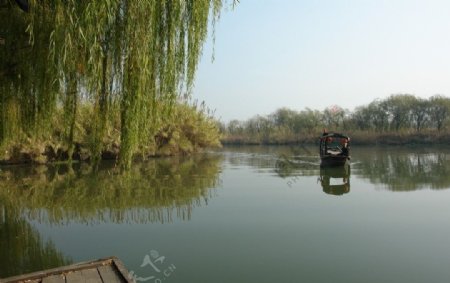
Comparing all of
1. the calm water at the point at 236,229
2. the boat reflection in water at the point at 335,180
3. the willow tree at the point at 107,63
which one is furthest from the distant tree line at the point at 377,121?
the willow tree at the point at 107,63

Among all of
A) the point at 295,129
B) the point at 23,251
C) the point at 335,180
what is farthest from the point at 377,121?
the point at 23,251

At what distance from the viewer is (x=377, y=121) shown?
162ft

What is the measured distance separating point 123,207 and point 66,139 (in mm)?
5073

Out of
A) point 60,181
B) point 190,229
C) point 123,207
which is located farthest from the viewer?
point 60,181

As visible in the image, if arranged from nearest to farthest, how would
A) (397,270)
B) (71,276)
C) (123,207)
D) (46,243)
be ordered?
(71,276)
(397,270)
(46,243)
(123,207)

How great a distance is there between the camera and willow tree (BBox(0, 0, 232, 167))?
345cm

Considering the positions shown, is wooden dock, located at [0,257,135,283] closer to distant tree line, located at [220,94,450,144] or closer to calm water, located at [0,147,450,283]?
calm water, located at [0,147,450,283]

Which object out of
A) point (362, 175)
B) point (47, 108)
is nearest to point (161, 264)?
point (47, 108)

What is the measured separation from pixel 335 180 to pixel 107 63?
11971mm

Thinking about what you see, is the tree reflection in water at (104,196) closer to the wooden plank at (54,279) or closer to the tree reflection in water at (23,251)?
the tree reflection in water at (23,251)

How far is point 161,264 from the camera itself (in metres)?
5.24

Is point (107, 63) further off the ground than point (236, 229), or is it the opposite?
point (107, 63)

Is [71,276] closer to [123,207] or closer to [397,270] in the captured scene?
[397,270]

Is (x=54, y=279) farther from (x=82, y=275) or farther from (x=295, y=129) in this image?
(x=295, y=129)
